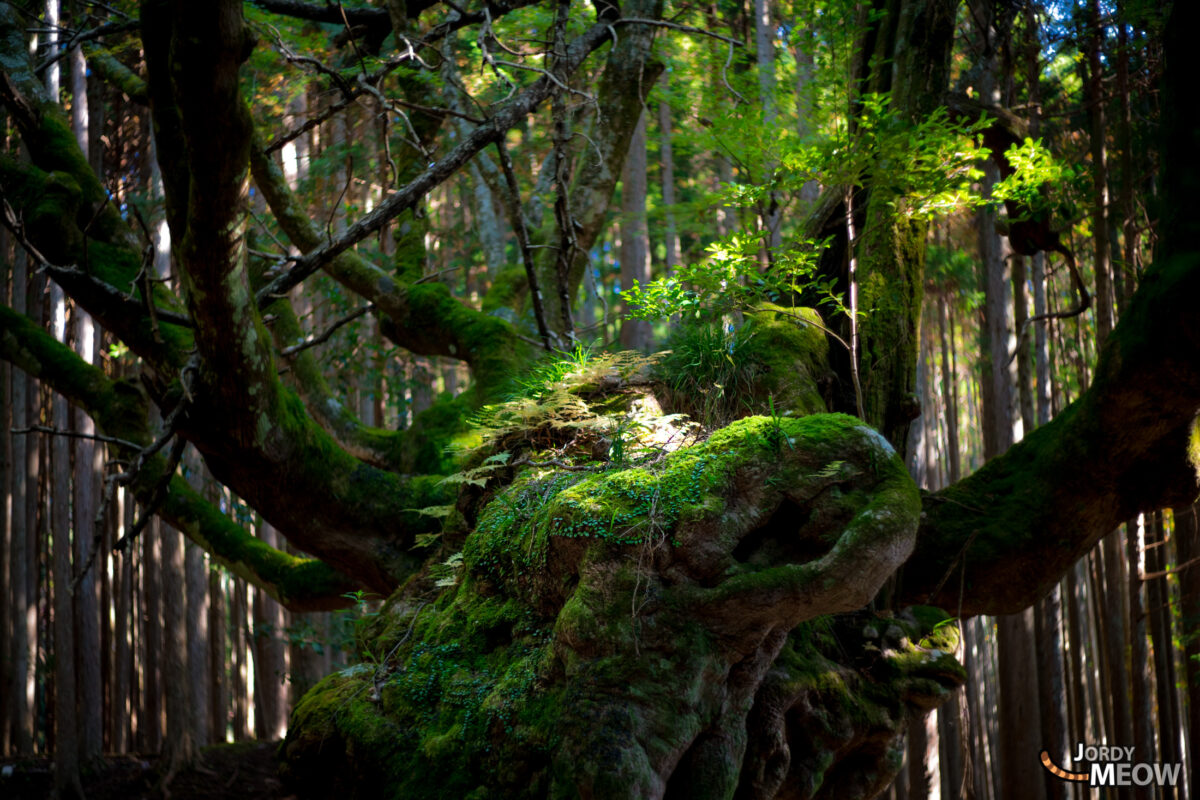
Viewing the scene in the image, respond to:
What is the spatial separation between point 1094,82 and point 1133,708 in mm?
6577

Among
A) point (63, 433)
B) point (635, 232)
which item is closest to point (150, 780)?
point (63, 433)

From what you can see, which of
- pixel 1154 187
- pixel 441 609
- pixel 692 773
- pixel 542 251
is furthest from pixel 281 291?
pixel 1154 187

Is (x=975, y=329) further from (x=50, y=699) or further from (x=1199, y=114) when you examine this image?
(x=50, y=699)

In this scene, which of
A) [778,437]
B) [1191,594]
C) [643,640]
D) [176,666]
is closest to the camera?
[643,640]

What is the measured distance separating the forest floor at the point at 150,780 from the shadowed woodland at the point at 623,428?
8 centimetres

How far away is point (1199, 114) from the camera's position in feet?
11.3

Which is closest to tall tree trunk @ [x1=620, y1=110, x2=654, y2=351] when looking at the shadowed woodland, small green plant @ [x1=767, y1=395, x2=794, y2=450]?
the shadowed woodland

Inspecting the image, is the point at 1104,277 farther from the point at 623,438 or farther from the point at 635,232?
the point at 623,438

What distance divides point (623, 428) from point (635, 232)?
9.13 meters

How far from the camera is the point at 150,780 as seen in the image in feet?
31.4

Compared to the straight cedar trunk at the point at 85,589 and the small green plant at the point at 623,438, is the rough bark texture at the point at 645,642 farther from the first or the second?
the straight cedar trunk at the point at 85,589

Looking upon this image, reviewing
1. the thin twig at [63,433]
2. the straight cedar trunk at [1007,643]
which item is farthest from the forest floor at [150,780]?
the straight cedar trunk at [1007,643]

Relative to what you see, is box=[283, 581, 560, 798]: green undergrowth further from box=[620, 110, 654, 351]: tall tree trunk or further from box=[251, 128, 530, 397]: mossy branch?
box=[620, 110, 654, 351]: tall tree trunk

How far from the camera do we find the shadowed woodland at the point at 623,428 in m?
3.06
